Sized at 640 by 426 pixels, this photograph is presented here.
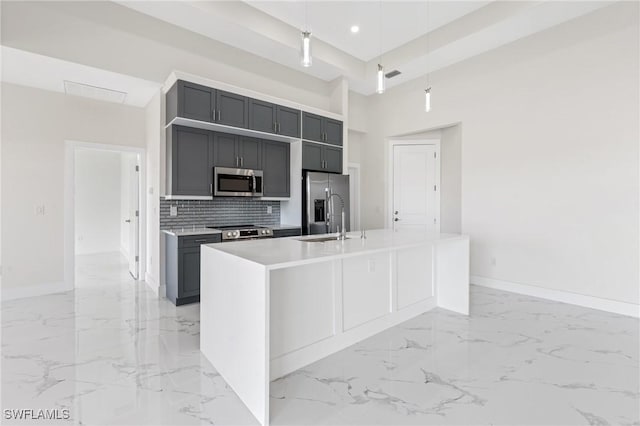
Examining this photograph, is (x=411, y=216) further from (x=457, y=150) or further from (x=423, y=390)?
(x=423, y=390)

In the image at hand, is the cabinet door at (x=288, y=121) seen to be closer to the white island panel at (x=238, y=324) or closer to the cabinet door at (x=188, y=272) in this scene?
the cabinet door at (x=188, y=272)

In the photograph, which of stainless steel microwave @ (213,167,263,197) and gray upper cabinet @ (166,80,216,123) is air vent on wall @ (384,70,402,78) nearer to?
stainless steel microwave @ (213,167,263,197)

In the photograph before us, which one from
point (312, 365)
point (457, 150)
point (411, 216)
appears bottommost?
point (312, 365)

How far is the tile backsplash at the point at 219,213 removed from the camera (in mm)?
4109

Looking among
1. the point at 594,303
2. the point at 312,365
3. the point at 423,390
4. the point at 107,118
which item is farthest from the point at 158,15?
the point at 594,303

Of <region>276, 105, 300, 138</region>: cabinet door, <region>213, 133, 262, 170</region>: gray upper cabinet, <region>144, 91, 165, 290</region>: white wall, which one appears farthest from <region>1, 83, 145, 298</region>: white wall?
<region>276, 105, 300, 138</region>: cabinet door

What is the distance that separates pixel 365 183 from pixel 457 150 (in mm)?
1827

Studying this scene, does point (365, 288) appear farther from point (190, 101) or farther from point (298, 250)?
point (190, 101)

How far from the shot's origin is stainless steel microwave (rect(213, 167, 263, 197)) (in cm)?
411

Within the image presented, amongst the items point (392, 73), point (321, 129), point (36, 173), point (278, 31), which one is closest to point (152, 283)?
point (36, 173)

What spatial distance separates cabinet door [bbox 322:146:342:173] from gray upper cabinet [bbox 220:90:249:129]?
1425 millimetres

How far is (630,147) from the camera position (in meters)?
3.29

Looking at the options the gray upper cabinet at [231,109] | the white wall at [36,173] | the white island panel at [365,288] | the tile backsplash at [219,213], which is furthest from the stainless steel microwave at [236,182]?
the white island panel at [365,288]

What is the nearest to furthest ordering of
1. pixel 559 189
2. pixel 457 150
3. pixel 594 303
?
pixel 594 303 → pixel 559 189 → pixel 457 150
